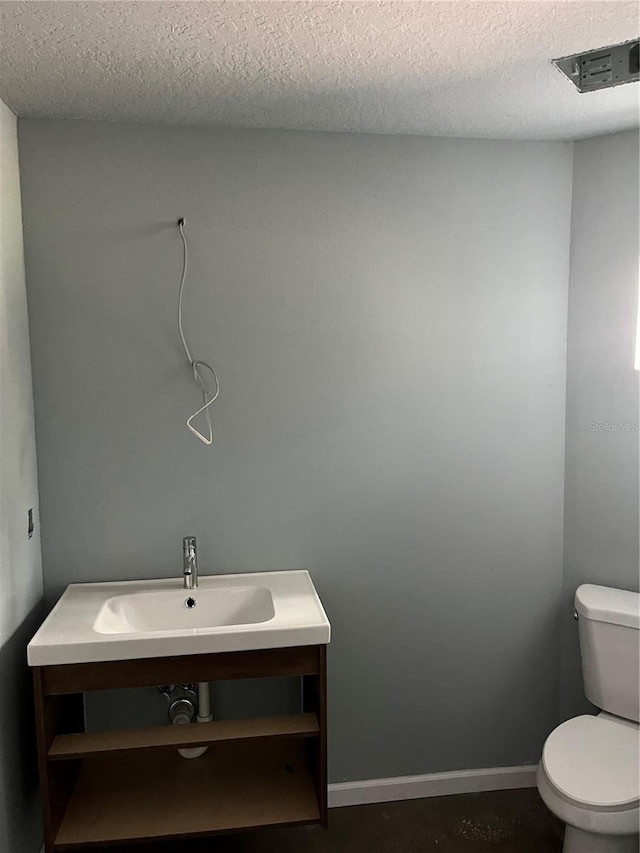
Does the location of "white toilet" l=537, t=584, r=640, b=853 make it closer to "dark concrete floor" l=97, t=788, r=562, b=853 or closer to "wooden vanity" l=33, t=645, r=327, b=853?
"dark concrete floor" l=97, t=788, r=562, b=853

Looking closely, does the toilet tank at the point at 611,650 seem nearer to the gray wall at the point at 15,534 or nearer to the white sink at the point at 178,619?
the white sink at the point at 178,619

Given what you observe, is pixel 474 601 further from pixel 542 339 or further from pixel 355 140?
pixel 355 140

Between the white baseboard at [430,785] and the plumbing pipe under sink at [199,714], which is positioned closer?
the plumbing pipe under sink at [199,714]

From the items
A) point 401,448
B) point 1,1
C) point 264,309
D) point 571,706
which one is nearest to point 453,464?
point 401,448

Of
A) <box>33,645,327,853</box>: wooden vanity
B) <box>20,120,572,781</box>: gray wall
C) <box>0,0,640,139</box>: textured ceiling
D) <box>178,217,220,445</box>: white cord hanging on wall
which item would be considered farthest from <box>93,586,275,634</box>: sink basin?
<box>0,0,640,139</box>: textured ceiling

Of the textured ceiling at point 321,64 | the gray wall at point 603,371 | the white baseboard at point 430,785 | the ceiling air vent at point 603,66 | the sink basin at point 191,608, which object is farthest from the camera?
the white baseboard at point 430,785

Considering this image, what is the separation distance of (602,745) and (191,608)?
136cm

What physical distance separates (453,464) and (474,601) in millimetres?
527

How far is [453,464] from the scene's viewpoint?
2.71 meters

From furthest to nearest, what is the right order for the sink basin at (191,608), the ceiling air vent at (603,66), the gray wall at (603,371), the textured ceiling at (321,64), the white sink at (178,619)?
the gray wall at (603,371)
the sink basin at (191,608)
the white sink at (178,619)
the ceiling air vent at (603,66)
the textured ceiling at (321,64)

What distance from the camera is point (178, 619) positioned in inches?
95.6

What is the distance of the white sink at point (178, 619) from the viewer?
204 centimetres

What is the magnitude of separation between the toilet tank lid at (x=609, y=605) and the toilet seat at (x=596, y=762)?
12.8 inches

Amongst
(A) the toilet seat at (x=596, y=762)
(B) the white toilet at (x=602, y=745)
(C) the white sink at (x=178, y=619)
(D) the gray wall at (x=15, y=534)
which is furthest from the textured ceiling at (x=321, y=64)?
(A) the toilet seat at (x=596, y=762)
